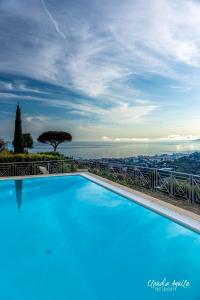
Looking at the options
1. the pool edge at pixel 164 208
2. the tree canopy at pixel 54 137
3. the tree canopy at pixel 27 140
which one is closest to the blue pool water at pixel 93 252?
the pool edge at pixel 164 208

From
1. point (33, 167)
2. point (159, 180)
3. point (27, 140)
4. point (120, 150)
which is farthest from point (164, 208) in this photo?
point (27, 140)

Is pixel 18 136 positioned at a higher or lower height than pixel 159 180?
higher

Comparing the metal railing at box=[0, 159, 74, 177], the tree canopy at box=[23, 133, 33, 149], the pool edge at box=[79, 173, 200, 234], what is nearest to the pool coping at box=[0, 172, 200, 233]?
the pool edge at box=[79, 173, 200, 234]

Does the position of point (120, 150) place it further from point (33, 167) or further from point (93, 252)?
point (93, 252)

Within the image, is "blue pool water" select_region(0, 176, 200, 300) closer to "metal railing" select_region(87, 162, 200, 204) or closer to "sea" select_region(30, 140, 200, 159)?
"metal railing" select_region(87, 162, 200, 204)

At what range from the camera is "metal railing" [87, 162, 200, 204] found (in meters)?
6.62

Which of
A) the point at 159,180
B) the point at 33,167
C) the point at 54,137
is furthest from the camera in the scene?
the point at 54,137

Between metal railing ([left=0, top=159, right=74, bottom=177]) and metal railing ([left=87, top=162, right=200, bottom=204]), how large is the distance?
259 cm

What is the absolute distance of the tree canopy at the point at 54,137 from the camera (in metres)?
26.4

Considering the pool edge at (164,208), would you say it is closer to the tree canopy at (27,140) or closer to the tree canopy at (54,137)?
the tree canopy at (27,140)

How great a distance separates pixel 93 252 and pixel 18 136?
49.1 ft

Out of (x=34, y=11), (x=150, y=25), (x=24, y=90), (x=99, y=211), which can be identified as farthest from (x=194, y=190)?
(x=24, y=90)

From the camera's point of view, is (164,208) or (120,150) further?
(120,150)

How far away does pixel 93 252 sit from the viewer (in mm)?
4766
